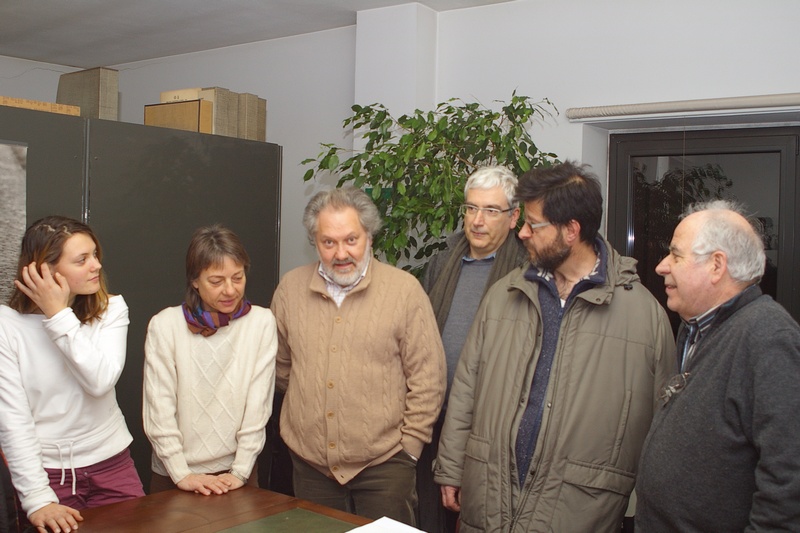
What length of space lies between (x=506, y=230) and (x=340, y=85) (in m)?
2.22

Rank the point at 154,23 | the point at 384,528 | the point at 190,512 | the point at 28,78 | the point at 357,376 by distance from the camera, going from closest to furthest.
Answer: the point at 384,528, the point at 190,512, the point at 357,376, the point at 154,23, the point at 28,78

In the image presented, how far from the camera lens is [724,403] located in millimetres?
1636

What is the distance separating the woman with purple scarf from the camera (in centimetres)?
214

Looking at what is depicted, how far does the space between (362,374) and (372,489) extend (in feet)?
1.14

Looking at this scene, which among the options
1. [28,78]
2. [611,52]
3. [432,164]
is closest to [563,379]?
[432,164]

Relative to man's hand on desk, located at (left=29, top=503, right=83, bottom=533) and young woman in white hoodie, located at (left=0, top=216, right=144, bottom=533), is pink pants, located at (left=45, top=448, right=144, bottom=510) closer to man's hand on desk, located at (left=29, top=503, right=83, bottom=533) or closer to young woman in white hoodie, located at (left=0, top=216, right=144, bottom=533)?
young woman in white hoodie, located at (left=0, top=216, right=144, bottom=533)

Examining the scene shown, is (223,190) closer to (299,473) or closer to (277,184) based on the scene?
(277,184)

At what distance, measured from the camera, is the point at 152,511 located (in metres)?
1.85

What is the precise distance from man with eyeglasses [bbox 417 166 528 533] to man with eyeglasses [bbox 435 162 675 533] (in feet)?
0.99

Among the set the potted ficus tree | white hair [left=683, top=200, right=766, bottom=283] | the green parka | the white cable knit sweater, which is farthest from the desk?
the potted ficus tree

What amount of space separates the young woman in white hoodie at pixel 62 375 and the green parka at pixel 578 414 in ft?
3.25

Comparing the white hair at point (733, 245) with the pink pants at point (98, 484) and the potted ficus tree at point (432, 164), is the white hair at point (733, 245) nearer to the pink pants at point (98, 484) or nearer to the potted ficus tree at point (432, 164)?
the potted ficus tree at point (432, 164)

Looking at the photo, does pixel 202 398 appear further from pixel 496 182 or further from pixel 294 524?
pixel 496 182

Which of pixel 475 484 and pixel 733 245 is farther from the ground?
pixel 733 245
